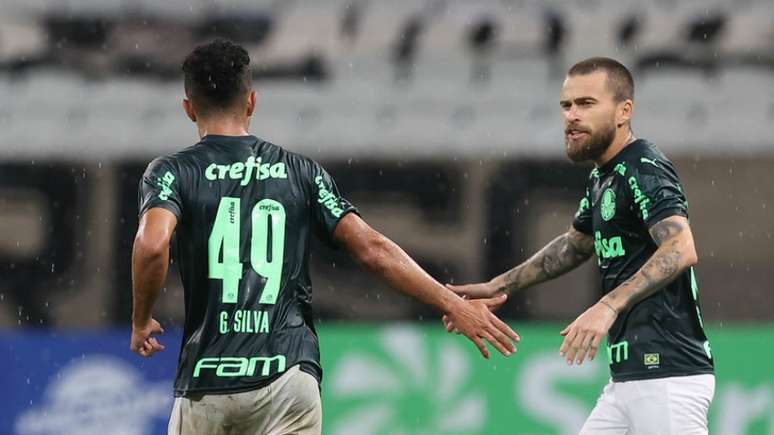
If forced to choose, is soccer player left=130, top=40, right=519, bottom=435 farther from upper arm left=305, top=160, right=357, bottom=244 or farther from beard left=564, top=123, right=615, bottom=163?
beard left=564, top=123, right=615, bottom=163

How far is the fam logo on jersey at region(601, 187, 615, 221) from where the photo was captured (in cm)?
520

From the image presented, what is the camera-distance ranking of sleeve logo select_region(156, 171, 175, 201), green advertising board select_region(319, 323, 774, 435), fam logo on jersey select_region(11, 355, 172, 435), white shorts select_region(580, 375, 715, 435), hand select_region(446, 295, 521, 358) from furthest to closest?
fam logo on jersey select_region(11, 355, 172, 435), green advertising board select_region(319, 323, 774, 435), white shorts select_region(580, 375, 715, 435), hand select_region(446, 295, 521, 358), sleeve logo select_region(156, 171, 175, 201)

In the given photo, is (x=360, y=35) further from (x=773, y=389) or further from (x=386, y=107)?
(x=773, y=389)

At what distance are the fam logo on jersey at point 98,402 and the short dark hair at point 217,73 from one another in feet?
16.3

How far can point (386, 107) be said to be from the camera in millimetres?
12086

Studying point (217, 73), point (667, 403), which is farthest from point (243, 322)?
point (667, 403)

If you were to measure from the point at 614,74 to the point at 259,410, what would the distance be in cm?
208

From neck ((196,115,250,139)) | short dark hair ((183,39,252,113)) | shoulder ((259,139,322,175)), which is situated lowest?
shoulder ((259,139,322,175))

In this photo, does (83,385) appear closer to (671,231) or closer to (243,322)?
(243,322)

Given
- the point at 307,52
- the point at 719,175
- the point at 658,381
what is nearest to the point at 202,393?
the point at 658,381

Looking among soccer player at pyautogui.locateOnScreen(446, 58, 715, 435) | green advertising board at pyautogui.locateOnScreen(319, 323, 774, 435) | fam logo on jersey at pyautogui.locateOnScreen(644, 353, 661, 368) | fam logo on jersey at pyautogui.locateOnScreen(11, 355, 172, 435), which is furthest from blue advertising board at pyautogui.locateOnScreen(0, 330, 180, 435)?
fam logo on jersey at pyautogui.locateOnScreen(644, 353, 661, 368)

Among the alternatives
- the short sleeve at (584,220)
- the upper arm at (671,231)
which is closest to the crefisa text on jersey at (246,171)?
the upper arm at (671,231)

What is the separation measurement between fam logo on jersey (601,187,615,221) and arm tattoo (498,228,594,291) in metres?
0.55

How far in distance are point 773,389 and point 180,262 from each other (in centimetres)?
555
